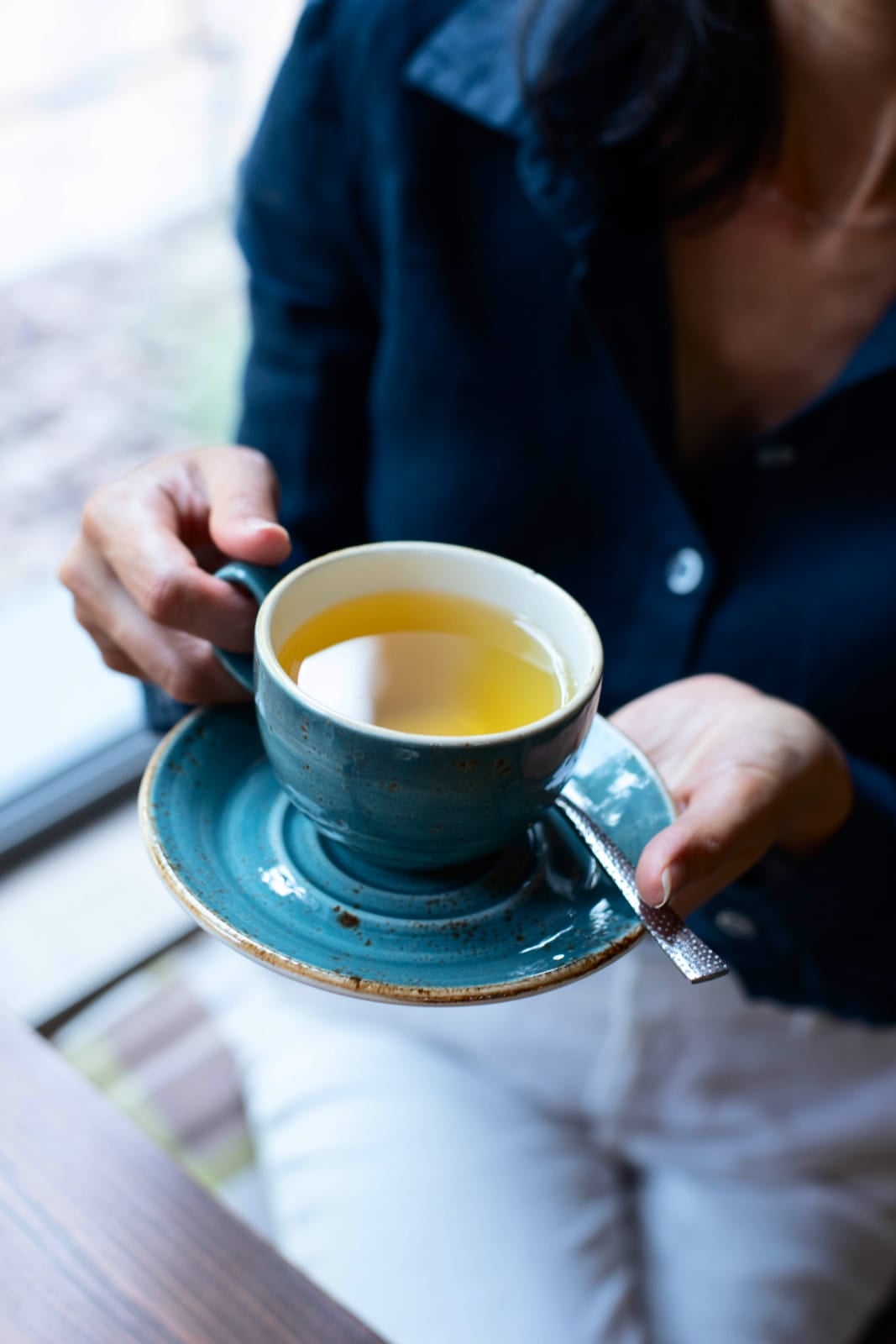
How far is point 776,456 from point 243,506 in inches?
17.1

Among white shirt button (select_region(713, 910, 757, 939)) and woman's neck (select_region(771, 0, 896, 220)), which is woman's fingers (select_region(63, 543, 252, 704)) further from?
woman's neck (select_region(771, 0, 896, 220))

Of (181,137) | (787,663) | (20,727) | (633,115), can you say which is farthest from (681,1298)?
(181,137)

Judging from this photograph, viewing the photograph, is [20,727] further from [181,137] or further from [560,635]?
[560,635]

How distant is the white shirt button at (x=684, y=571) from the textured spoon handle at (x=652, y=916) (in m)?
0.33

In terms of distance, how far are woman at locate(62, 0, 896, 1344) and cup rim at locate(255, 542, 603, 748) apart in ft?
0.99

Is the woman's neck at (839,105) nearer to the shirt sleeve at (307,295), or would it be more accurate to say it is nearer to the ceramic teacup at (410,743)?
the shirt sleeve at (307,295)

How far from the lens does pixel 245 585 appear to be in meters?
0.59

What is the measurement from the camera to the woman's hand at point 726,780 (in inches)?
21.2

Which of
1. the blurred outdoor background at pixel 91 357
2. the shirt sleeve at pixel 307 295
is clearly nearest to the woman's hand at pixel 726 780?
the shirt sleeve at pixel 307 295

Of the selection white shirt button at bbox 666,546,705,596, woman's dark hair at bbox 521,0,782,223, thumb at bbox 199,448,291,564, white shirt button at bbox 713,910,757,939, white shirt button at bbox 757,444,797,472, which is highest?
woman's dark hair at bbox 521,0,782,223

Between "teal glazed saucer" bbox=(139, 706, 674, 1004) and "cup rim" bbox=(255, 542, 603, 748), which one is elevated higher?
"cup rim" bbox=(255, 542, 603, 748)

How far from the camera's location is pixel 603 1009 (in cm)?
97

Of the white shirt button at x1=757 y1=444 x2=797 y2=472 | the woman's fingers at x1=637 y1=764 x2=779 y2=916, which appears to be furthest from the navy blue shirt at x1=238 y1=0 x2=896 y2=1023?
the woman's fingers at x1=637 y1=764 x2=779 y2=916

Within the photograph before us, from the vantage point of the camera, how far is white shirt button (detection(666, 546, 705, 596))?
2.88ft
